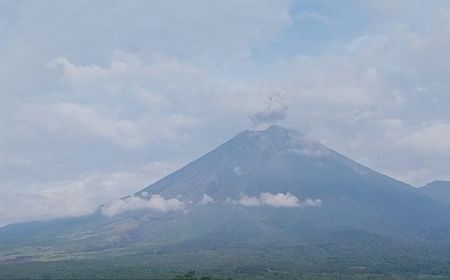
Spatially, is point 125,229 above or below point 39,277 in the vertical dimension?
above

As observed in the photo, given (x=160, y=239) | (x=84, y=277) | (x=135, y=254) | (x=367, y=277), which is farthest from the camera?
(x=160, y=239)

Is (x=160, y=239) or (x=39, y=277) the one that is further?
(x=160, y=239)

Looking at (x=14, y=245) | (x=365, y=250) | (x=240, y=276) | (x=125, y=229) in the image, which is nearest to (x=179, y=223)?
(x=125, y=229)

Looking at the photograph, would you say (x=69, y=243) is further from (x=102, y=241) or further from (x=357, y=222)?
(x=357, y=222)

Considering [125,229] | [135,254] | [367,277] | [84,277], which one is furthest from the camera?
[125,229]

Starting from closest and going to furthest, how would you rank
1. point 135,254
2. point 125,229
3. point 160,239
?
point 135,254, point 160,239, point 125,229

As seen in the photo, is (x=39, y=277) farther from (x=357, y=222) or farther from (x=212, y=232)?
(x=357, y=222)

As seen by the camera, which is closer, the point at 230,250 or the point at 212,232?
the point at 230,250

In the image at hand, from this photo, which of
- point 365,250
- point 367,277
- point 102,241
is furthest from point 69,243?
point 367,277

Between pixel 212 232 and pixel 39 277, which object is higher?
pixel 212 232
